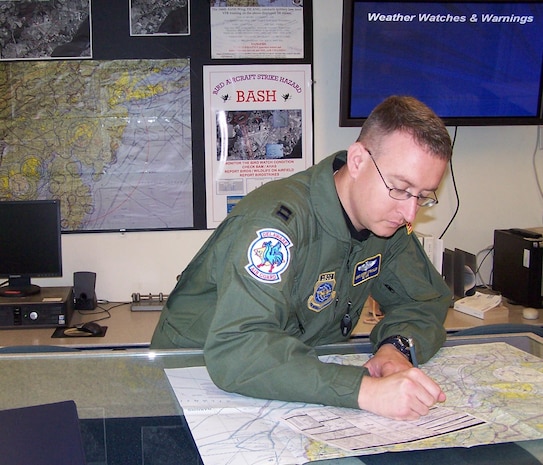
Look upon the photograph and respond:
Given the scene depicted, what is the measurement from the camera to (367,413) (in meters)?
1.28

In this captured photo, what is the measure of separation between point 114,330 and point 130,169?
0.82m

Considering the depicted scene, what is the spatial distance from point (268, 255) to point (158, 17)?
84.0 inches

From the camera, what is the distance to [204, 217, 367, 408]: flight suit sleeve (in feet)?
4.28

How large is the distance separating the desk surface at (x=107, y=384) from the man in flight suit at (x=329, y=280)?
12 centimetres

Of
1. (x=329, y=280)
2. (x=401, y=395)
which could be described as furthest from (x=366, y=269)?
(x=401, y=395)

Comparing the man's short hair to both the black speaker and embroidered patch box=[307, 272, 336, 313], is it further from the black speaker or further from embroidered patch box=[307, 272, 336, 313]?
the black speaker

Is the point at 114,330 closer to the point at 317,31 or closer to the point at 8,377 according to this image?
the point at 8,377

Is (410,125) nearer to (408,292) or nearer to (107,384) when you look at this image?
(408,292)

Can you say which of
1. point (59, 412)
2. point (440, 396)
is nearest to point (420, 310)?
point (440, 396)

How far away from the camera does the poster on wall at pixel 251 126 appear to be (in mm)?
3309

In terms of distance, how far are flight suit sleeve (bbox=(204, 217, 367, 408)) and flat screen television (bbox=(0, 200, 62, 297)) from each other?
6.00 ft

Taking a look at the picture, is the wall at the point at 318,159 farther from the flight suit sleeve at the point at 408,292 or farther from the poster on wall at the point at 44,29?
the flight suit sleeve at the point at 408,292

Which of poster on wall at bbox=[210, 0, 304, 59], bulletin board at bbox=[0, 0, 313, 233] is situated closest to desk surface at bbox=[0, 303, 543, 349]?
bulletin board at bbox=[0, 0, 313, 233]

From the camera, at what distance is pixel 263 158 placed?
11.0 feet
